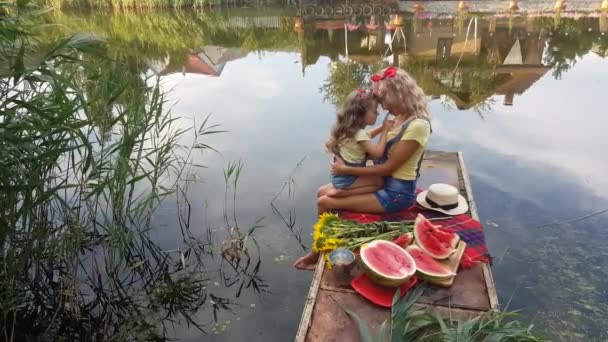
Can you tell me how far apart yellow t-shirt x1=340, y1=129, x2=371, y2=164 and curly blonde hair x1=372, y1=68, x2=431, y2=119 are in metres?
0.36

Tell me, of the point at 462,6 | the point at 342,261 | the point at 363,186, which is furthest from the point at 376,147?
the point at 462,6

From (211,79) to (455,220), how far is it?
28.1 ft

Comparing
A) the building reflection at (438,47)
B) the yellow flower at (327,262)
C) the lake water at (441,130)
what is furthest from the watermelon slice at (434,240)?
the building reflection at (438,47)

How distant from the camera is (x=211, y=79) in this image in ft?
36.4

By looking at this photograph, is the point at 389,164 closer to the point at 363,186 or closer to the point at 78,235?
the point at 363,186

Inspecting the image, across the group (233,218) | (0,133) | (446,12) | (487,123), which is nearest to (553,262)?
(233,218)

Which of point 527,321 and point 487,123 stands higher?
point 487,123

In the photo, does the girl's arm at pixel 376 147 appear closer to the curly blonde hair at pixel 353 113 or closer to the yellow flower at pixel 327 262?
the curly blonde hair at pixel 353 113

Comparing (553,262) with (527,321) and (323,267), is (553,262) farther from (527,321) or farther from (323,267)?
(323,267)

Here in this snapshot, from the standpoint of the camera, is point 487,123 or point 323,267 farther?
point 487,123

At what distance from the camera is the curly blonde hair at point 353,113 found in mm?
3748

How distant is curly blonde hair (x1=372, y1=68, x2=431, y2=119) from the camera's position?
12.1 feet

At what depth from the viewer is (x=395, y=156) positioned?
3.75 metres

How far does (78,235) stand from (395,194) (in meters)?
2.82
